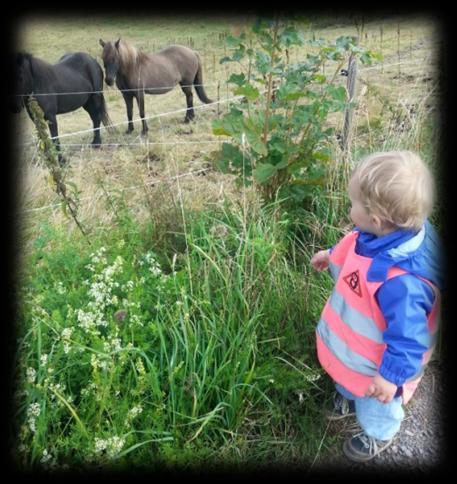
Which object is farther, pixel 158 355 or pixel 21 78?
pixel 21 78

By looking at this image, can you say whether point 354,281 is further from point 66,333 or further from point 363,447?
point 66,333

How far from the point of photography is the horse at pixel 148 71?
7000 millimetres

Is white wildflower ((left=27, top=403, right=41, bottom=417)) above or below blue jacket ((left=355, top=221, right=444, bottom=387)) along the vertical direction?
below

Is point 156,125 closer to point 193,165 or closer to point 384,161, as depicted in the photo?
point 193,165

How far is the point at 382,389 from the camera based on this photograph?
159cm

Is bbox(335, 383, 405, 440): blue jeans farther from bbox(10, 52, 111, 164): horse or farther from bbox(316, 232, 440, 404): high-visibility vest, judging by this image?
bbox(10, 52, 111, 164): horse

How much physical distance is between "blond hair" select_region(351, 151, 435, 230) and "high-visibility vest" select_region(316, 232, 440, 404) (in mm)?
178

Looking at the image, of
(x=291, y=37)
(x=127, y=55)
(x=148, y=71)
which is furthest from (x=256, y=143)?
(x=148, y=71)

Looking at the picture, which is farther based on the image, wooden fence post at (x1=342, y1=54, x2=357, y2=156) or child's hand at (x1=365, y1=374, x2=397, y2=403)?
wooden fence post at (x1=342, y1=54, x2=357, y2=156)

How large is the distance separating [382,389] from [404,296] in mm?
336

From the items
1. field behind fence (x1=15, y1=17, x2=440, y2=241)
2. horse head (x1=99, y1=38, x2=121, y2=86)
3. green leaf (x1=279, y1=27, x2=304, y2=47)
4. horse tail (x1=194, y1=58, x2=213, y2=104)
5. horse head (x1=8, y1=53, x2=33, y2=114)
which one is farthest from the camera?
horse tail (x1=194, y1=58, x2=213, y2=104)

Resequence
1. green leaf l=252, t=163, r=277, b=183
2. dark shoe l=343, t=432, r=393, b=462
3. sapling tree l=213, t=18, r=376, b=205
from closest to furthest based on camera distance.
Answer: dark shoe l=343, t=432, r=393, b=462, sapling tree l=213, t=18, r=376, b=205, green leaf l=252, t=163, r=277, b=183

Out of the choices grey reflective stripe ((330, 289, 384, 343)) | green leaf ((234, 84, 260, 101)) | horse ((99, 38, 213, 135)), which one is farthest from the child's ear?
horse ((99, 38, 213, 135))

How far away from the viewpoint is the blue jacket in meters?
1.52
